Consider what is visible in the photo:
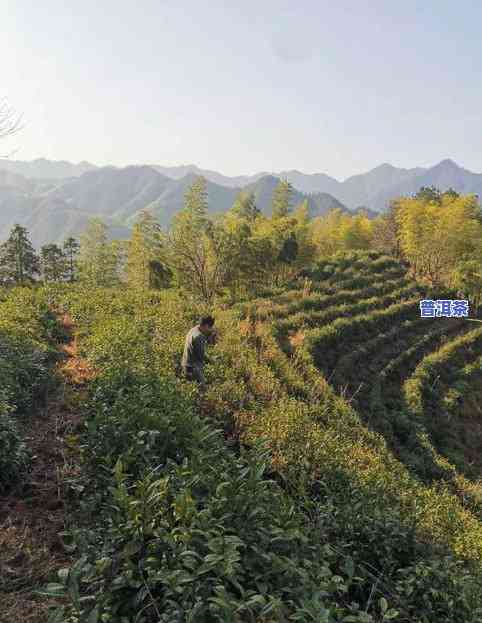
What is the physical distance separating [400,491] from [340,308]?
2021cm

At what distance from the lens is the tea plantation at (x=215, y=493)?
2592 millimetres

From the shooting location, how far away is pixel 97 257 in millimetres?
49281

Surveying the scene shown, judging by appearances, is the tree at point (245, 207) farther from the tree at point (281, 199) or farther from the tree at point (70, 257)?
the tree at point (70, 257)

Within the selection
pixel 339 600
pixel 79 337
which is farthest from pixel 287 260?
pixel 339 600

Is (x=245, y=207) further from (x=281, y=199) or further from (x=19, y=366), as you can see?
(x=19, y=366)

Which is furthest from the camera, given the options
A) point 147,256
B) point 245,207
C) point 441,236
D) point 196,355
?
point 245,207

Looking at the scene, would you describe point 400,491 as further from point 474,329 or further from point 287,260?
point 287,260

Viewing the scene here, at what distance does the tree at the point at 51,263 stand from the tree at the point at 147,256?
11.0 meters


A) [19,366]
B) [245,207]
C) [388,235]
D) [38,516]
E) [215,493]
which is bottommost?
[38,516]

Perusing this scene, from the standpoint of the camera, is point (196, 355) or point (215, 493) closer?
point (215, 493)

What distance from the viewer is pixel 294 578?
2818 mm

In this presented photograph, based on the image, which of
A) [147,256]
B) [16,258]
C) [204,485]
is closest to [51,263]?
[16,258]

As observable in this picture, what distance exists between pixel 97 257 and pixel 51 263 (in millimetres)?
5157

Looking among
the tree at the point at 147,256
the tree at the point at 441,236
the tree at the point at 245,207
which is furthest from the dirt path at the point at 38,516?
the tree at the point at 245,207
